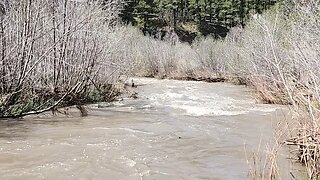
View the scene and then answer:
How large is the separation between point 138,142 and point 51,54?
5.13 m

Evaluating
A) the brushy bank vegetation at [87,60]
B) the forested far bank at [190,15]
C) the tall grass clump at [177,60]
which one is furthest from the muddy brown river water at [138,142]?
the forested far bank at [190,15]

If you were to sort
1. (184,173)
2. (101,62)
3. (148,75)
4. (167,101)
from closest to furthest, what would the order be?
1. (184,173)
2. (101,62)
3. (167,101)
4. (148,75)

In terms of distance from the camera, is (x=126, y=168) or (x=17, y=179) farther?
(x=126, y=168)

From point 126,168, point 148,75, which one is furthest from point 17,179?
point 148,75

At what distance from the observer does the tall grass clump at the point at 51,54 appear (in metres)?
12.4

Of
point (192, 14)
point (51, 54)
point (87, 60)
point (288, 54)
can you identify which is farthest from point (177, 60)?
point (192, 14)

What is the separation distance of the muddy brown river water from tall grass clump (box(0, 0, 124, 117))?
80cm

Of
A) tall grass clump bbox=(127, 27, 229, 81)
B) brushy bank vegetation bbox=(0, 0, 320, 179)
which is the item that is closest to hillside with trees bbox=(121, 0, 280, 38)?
tall grass clump bbox=(127, 27, 229, 81)

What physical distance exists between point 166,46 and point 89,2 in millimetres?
22562

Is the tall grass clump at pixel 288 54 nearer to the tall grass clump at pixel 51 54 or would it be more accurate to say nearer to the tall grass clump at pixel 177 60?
the tall grass clump at pixel 177 60

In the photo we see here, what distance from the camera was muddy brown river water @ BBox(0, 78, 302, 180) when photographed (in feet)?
29.2

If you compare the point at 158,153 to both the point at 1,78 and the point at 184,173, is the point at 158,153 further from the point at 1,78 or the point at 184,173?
the point at 1,78

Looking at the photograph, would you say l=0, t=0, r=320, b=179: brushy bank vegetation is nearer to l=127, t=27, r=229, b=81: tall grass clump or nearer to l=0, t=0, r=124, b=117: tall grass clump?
l=0, t=0, r=124, b=117: tall grass clump

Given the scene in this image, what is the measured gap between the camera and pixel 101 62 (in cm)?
1752
